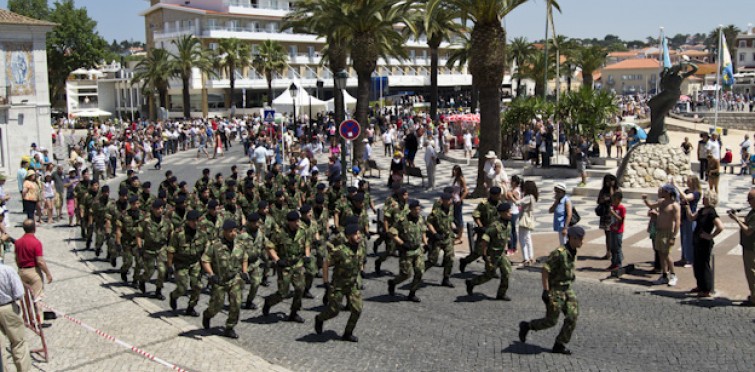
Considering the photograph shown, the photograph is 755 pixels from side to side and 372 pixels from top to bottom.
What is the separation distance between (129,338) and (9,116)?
2753 centimetres

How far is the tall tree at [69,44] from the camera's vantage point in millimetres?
84375

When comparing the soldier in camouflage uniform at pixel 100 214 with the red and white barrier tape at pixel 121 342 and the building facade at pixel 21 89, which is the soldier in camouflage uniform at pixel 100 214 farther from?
the building facade at pixel 21 89

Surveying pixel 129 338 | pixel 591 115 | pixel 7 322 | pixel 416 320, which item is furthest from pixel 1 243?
pixel 591 115

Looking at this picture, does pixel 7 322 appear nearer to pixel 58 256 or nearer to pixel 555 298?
pixel 555 298

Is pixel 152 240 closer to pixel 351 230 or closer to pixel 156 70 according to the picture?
pixel 351 230

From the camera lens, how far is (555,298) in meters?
9.48

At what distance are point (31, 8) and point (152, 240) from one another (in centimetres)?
8600

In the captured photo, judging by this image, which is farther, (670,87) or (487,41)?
(670,87)

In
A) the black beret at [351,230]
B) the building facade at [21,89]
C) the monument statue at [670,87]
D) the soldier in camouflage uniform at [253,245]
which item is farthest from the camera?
the building facade at [21,89]

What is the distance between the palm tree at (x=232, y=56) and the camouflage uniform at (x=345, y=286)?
5780cm

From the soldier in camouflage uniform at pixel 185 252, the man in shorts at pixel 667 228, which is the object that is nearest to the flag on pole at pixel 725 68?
the man in shorts at pixel 667 228

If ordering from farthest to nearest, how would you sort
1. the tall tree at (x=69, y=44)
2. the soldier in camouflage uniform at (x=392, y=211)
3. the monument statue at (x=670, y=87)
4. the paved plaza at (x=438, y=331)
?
the tall tree at (x=69, y=44)
the monument statue at (x=670, y=87)
the soldier in camouflage uniform at (x=392, y=211)
the paved plaza at (x=438, y=331)

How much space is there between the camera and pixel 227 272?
10523 mm

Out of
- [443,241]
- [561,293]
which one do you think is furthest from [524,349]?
[443,241]
